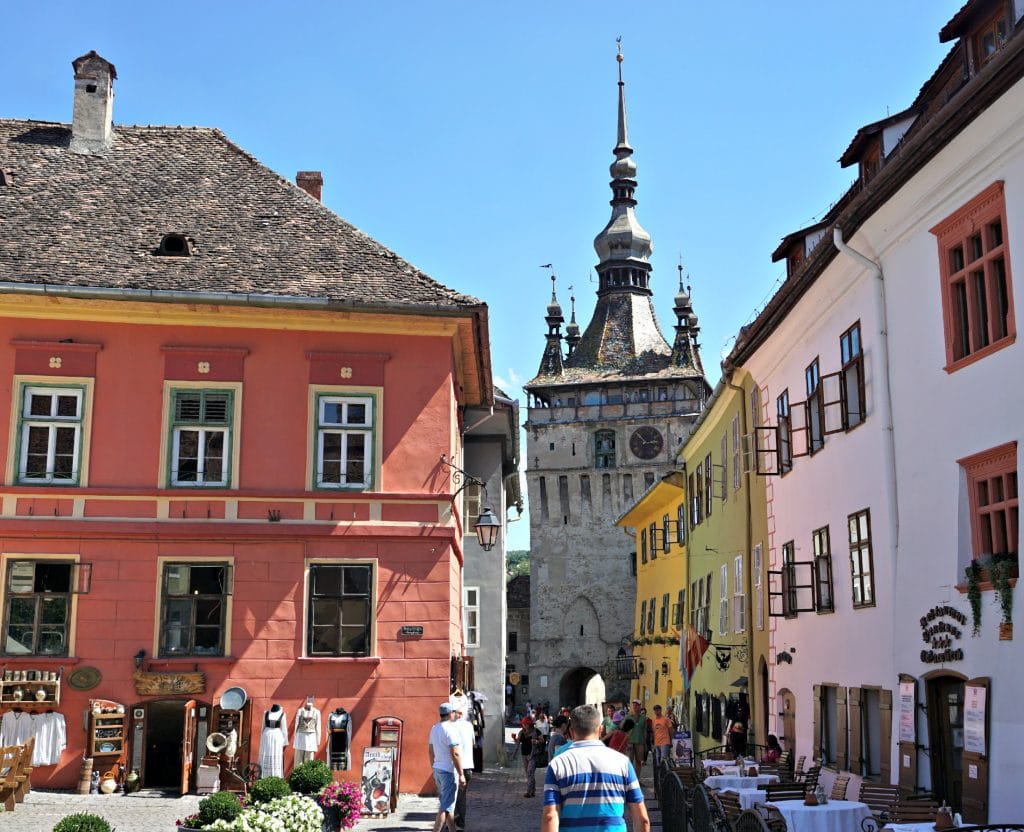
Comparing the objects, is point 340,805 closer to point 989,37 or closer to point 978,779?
point 978,779

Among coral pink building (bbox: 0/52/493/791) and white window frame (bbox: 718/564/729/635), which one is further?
white window frame (bbox: 718/564/729/635)

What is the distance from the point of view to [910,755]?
14.1 meters

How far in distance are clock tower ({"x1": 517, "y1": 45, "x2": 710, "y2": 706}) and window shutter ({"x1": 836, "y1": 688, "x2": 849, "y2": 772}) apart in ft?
180

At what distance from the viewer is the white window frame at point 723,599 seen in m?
27.5

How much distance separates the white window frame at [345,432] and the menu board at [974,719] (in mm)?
10199

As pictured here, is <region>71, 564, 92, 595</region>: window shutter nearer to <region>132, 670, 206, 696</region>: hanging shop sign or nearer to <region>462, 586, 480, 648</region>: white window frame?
<region>132, 670, 206, 696</region>: hanging shop sign

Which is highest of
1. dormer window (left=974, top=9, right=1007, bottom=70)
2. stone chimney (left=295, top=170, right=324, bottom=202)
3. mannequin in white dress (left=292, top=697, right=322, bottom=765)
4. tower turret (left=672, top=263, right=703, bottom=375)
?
tower turret (left=672, top=263, right=703, bottom=375)

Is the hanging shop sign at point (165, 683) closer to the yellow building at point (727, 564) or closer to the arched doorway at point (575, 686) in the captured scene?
the yellow building at point (727, 564)

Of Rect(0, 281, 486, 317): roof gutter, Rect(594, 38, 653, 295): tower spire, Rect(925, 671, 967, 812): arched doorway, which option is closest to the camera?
Rect(925, 671, 967, 812): arched doorway

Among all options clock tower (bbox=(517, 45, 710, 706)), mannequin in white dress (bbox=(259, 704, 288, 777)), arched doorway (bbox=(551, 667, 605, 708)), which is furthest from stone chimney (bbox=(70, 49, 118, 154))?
arched doorway (bbox=(551, 667, 605, 708))

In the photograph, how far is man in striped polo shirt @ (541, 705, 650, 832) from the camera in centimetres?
730

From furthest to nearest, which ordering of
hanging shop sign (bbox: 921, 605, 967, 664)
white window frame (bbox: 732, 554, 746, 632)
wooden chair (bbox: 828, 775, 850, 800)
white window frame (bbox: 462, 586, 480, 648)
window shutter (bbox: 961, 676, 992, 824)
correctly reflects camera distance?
white window frame (bbox: 462, 586, 480, 648) → white window frame (bbox: 732, 554, 746, 632) → wooden chair (bbox: 828, 775, 850, 800) → hanging shop sign (bbox: 921, 605, 967, 664) → window shutter (bbox: 961, 676, 992, 824)

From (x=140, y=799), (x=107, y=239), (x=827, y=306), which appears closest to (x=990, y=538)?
(x=827, y=306)

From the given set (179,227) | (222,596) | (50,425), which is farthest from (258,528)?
(179,227)
